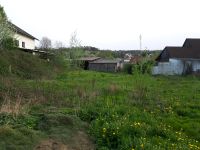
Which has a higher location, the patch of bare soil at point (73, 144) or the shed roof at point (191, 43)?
the shed roof at point (191, 43)

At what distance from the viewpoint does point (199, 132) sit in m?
10.4

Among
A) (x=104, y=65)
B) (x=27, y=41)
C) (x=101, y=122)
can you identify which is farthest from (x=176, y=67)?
(x=101, y=122)

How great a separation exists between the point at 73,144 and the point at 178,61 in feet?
133

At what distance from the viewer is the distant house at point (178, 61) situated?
46.8m

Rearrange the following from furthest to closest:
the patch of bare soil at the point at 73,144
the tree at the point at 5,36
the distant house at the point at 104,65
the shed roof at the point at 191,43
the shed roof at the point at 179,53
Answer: the distant house at the point at 104,65 < the shed roof at the point at 191,43 < the shed roof at the point at 179,53 < the tree at the point at 5,36 < the patch of bare soil at the point at 73,144

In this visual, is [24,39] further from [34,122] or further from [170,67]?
[34,122]

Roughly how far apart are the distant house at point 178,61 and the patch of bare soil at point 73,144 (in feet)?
127

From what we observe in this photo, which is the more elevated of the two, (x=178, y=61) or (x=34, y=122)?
(x=178, y=61)

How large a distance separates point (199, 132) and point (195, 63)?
1509 inches

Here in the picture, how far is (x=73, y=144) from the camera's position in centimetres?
845

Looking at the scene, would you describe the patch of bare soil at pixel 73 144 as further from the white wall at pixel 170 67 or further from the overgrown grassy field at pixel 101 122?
the white wall at pixel 170 67

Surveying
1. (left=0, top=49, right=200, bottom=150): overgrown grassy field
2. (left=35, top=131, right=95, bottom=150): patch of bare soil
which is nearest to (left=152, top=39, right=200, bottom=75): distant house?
(left=0, top=49, right=200, bottom=150): overgrown grassy field

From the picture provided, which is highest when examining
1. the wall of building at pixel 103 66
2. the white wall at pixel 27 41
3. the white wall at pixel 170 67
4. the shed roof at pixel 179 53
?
the white wall at pixel 27 41

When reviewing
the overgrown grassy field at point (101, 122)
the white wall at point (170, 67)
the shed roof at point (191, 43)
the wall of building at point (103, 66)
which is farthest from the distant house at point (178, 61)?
the overgrown grassy field at point (101, 122)
